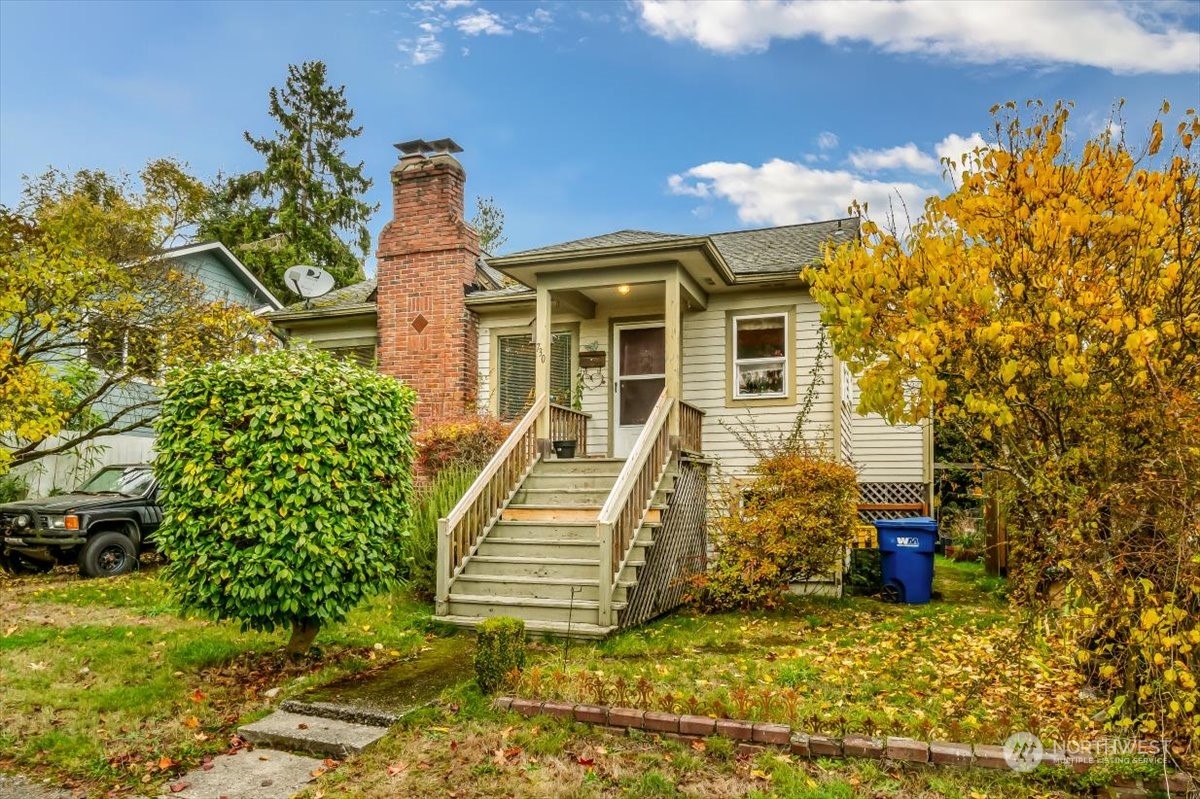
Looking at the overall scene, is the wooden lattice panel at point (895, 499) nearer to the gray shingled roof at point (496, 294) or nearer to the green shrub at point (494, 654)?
the gray shingled roof at point (496, 294)

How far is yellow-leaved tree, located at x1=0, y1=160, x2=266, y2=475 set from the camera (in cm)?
1035

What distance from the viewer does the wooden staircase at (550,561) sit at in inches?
290

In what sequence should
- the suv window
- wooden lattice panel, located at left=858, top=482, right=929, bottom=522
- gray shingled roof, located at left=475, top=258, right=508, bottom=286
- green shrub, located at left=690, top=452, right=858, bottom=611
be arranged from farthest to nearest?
wooden lattice panel, located at left=858, top=482, right=929, bottom=522 → gray shingled roof, located at left=475, top=258, right=508, bottom=286 → the suv window → green shrub, located at left=690, top=452, right=858, bottom=611

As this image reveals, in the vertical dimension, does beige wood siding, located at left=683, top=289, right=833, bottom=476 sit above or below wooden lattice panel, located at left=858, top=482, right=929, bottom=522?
above

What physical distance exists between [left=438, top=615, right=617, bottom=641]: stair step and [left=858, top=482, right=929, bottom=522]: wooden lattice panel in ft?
26.3

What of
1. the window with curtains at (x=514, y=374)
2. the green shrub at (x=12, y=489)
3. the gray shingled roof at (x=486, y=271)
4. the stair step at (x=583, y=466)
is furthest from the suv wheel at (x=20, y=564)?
the gray shingled roof at (x=486, y=271)

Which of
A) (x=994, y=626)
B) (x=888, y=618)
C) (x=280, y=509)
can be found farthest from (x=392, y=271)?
(x=994, y=626)

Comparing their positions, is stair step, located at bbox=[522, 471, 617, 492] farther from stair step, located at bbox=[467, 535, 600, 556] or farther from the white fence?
the white fence

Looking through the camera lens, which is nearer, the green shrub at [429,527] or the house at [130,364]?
the green shrub at [429,527]

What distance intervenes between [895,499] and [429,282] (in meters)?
9.20

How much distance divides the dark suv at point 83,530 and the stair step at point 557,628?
539 centimetres

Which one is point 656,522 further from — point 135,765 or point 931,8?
point 931,8

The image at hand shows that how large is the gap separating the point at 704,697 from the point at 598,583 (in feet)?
8.74

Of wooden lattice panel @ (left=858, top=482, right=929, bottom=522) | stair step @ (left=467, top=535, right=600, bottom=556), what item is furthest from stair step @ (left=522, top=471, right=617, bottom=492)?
wooden lattice panel @ (left=858, top=482, right=929, bottom=522)
